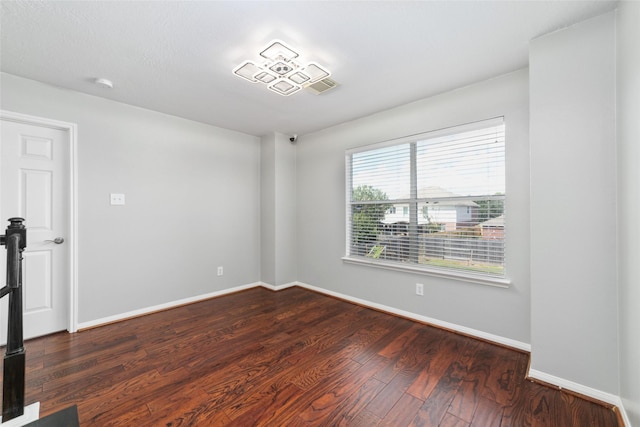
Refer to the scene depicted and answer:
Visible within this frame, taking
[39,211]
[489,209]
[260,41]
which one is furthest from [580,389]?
[39,211]

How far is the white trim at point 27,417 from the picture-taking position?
1.33 meters

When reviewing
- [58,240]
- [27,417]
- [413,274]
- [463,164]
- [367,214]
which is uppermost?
[463,164]

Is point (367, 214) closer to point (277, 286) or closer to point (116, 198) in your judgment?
point (277, 286)

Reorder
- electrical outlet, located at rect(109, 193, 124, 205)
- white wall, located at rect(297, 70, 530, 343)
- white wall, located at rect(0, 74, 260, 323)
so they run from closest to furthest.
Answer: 1. white wall, located at rect(297, 70, 530, 343)
2. white wall, located at rect(0, 74, 260, 323)
3. electrical outlet, located at rect(109, 193, 124, 205)

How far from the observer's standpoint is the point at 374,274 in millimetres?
3422

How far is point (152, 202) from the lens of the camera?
A: 3322 mm

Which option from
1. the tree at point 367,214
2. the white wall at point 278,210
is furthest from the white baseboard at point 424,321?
the tree at point 367,214

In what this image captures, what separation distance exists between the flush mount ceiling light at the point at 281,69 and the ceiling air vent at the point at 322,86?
0.14 m

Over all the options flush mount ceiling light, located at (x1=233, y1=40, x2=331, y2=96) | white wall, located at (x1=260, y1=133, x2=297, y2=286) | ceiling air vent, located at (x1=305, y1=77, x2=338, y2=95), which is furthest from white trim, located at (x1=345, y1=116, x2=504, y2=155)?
flush mount ceiling light, located at (x1=233, y1=40, x2=331, y2=96)

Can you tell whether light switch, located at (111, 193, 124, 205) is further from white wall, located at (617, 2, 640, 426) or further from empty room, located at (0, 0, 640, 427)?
white wall, located at (617, 2, 640, 426)

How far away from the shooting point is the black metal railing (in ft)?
4.30

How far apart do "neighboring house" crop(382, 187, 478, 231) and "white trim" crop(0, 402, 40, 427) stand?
Answer: 3.23m

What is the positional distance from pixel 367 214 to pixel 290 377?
2.16 meters

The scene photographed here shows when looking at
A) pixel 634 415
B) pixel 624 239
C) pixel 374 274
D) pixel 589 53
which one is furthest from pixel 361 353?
pixel 589 53
